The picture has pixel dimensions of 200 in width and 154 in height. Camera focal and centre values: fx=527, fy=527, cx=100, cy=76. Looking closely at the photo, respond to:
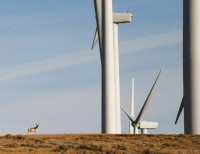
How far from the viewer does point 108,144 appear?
47438mm

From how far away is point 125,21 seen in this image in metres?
77.3

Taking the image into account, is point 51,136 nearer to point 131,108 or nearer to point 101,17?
point 101,17

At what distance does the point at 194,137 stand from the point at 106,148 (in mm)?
8800

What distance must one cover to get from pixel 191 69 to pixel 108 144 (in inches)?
393

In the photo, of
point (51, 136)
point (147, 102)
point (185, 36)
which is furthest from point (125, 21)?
point (185, 36)

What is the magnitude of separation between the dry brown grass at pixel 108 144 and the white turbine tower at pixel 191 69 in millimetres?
2434

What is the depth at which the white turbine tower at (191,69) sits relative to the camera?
4512 cm

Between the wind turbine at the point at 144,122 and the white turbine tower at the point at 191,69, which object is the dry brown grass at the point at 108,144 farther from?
the wind turbine at the point at 144,122

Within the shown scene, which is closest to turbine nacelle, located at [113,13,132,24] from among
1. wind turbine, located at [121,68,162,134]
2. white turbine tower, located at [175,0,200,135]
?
wind turbine, located at [121,68,162,134]

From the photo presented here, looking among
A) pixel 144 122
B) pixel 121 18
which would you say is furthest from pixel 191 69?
pixel 144 122

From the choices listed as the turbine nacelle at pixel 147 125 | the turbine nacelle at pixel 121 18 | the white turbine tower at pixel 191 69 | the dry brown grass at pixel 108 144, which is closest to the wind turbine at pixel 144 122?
the turbine nacelle at pixel 147 125

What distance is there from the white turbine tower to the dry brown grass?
2.43 metres

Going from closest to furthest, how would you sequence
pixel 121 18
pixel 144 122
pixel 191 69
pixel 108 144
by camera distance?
pixel 191 69 < pixel 108 144 < pixel 121 18 < pixel 144 122

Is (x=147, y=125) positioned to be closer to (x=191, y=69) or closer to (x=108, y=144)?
(x=108, y=144)
